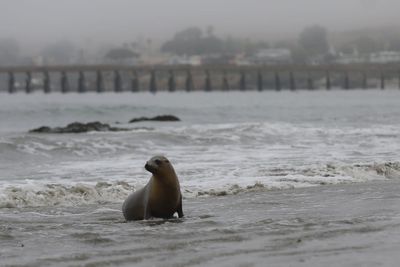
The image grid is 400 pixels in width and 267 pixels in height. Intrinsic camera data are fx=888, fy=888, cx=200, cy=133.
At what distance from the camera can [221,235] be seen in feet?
25.5

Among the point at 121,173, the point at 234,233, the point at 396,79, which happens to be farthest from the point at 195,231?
the point at 396,79

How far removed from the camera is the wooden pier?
15238cm

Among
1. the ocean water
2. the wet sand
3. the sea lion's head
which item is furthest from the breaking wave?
the sea lion's head

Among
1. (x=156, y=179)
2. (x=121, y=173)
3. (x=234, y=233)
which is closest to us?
(x=234, y=233)

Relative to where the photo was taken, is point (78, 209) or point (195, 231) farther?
point (78, 209)

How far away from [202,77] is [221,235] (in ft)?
588

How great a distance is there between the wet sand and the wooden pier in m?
141

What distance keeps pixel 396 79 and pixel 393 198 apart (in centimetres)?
18064

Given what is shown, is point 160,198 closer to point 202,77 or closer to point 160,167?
Answer: point 160,167

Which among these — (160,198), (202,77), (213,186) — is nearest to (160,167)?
(160,198)

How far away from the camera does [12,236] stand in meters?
8.04

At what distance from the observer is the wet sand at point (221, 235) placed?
21.5 feet

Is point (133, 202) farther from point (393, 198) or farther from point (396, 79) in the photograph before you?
point (396, 79)

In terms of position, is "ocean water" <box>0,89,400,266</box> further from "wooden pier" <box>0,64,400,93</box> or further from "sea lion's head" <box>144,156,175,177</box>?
"wooden pier" <box>0,64,400,93</box>
